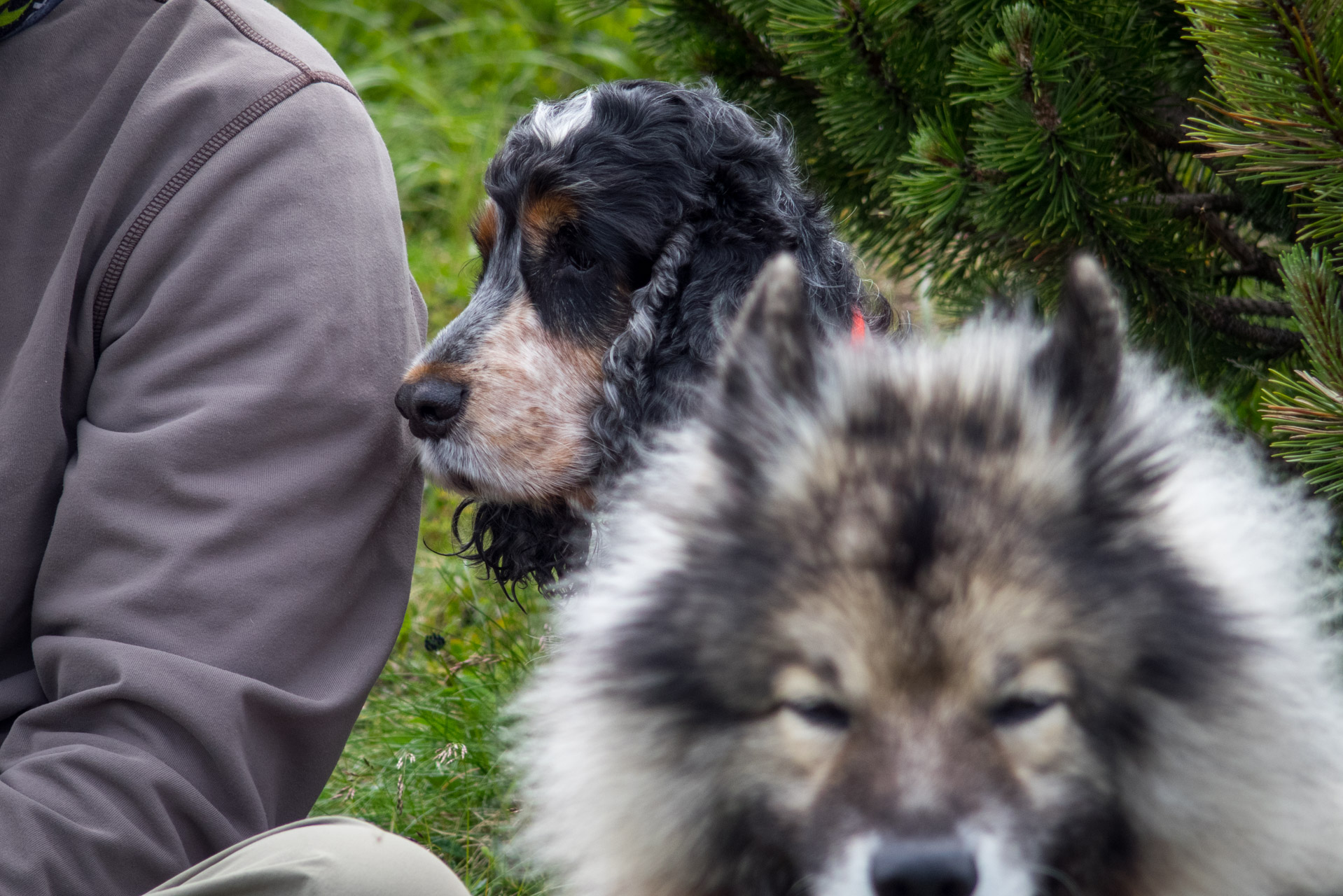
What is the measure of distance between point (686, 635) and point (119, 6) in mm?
1381

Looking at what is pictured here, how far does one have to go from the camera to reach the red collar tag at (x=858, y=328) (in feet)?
6.52

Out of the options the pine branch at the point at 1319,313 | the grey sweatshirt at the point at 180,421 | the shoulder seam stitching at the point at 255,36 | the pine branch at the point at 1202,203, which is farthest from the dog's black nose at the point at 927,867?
the pine branch at the point at 1202,203

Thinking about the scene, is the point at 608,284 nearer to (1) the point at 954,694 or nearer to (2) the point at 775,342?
(2) the point at 775,342

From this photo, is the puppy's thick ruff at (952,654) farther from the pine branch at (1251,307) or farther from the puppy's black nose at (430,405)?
the pine branch at (1251,307)

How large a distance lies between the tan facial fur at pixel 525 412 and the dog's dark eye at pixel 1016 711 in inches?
55.3

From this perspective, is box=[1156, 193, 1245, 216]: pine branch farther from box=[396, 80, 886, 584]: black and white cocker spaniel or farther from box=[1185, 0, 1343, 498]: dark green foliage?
box=[396, 80, 886, 584]: black and white cocker spaniel

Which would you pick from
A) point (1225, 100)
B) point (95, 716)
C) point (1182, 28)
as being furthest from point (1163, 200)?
point (95, 716)

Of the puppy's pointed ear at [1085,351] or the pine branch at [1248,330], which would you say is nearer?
the puppy's pointed ear at [1085,351]

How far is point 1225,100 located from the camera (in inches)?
80.2

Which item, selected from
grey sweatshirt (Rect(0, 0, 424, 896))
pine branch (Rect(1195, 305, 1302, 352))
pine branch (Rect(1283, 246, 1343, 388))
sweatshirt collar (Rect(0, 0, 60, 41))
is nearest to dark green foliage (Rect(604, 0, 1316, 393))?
pine branch (Rect(1195, 305, 1302, 352))

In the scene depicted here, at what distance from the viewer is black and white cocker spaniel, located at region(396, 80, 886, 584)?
249cm

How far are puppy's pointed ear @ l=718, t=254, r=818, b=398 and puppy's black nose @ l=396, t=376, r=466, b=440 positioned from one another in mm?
995

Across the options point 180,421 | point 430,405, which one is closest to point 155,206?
point 180,421

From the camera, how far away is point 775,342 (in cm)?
144
